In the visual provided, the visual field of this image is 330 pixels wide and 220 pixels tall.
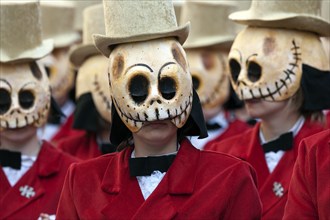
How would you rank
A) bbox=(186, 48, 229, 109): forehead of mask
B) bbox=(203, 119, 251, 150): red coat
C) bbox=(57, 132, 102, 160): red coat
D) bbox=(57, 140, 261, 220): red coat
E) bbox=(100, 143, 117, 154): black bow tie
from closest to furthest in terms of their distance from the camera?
bbox=(57, 140, 261, 220): red coat, bbox=(100, 143, 117, 154): black bow tie, bbox=(57, 132, 102, 160): red coat, bbox=(186, 48, 229, 109): forehead of mask, bbox=(203, 119, 251, 150): red coat

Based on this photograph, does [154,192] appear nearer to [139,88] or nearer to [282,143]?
[139,88]

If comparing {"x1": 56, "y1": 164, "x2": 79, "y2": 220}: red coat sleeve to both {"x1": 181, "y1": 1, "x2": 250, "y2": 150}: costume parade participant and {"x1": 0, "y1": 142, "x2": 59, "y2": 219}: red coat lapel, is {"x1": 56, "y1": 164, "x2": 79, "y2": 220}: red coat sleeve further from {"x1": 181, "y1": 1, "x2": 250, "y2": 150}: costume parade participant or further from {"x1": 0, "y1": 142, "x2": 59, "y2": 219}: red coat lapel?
{"x1": 181, "y1": 1, "x2": 250, "y2": 150}: costume parade participant

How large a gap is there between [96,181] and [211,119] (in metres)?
3.88

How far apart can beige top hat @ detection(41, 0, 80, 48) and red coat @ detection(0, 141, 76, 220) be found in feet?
9.52

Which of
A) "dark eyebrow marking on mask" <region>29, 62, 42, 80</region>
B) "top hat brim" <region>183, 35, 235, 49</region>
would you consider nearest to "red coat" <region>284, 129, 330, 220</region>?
"dark eyebrow marking on mask" <region>29, 62, 42, 80</region>

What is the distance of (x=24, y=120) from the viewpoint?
739 centimetres

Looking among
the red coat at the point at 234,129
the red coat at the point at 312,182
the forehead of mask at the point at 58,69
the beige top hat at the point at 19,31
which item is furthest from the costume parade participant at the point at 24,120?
the forehead of mask at the point at 58,69

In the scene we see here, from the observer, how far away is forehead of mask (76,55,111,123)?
8773 millimetres

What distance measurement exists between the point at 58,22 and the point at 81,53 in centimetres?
143

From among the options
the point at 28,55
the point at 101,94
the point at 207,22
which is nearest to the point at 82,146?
the point at 101,94

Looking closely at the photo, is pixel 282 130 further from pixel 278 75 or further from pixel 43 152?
pixel 43 152

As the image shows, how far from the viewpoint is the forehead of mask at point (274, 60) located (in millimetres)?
7379

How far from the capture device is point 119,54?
6035mm

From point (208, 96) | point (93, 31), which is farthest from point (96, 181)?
point (208, 96)
